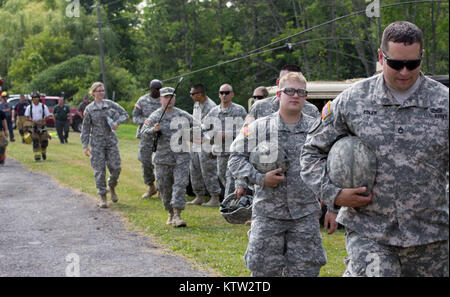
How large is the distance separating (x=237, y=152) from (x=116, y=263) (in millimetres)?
2754

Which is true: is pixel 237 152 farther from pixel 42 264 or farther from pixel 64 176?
pixel 64 176

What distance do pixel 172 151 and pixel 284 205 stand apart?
4.76 metres

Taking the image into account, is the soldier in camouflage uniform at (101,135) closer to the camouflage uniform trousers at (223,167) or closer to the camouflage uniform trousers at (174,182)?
the camouflage uniform trousers at (223,167)

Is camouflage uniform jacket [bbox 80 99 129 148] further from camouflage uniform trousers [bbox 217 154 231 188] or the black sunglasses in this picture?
the black sunglasses

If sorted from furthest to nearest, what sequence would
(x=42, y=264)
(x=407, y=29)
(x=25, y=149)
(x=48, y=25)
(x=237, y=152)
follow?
(x=48, y=25), (x=25, y=149), (x=42, y=264), (x=237, y=152), (x=407, y=29)

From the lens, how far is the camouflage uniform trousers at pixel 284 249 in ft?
18.0

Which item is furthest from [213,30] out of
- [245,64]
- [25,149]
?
[25,149]

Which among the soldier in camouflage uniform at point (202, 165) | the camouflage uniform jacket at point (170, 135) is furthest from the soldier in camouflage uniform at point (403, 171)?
the soldier in camouflage uniform at point (202, 165)

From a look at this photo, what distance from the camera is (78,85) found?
161 feet

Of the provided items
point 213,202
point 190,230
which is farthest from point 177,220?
point 213,202

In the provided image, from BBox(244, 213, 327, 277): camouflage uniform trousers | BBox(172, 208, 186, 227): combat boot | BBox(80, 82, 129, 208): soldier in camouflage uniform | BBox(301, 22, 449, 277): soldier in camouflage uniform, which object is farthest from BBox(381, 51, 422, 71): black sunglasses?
BBox(80, 82, 129, 208): soldier in camouflage uniform

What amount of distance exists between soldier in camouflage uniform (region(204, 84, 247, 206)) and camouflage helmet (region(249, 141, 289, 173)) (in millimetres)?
5740

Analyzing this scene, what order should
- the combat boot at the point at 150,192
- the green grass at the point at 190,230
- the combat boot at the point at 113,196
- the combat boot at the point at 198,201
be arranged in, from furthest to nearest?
the combat boot at the point at 150,192 < the combat boot at the point at 113,196 < the combat boot at the point at 198,201 < the green grass at the point at 190,230

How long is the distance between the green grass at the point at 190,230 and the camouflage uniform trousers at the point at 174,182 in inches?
15.7
